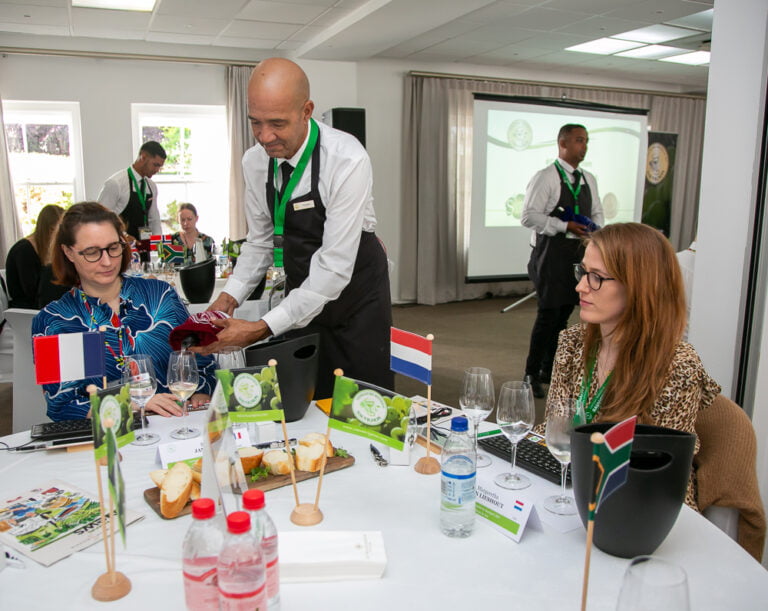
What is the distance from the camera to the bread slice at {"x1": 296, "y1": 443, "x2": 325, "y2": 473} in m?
1.33

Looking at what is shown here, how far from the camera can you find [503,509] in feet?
3.73

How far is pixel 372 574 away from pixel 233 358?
2.38 ft

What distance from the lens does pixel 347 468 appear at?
1.39 m

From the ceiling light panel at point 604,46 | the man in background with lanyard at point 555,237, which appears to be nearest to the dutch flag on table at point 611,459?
the man in background with lanyard at point 555,237

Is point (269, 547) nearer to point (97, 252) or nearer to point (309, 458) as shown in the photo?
point (309, 458)

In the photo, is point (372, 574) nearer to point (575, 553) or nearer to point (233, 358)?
point (575, 553)

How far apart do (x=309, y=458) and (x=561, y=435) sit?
0.51 meters

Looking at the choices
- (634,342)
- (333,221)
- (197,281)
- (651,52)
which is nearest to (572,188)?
(197,281)

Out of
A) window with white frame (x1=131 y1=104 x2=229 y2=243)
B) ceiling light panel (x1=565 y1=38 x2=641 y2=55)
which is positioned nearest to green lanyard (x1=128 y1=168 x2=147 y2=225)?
window with white frame (x1=131 y1=104 x2=229 y2=243)

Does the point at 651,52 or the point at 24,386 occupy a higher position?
the point at 651,52

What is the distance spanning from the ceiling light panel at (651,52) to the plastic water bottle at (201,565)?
23.6 feet

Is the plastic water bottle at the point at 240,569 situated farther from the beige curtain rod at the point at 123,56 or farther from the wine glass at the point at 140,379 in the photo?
the beige curtain rod at the point at 123,56

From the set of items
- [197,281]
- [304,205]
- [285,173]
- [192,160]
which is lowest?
[197,281]

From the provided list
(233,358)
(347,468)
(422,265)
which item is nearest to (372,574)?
(347,468)
